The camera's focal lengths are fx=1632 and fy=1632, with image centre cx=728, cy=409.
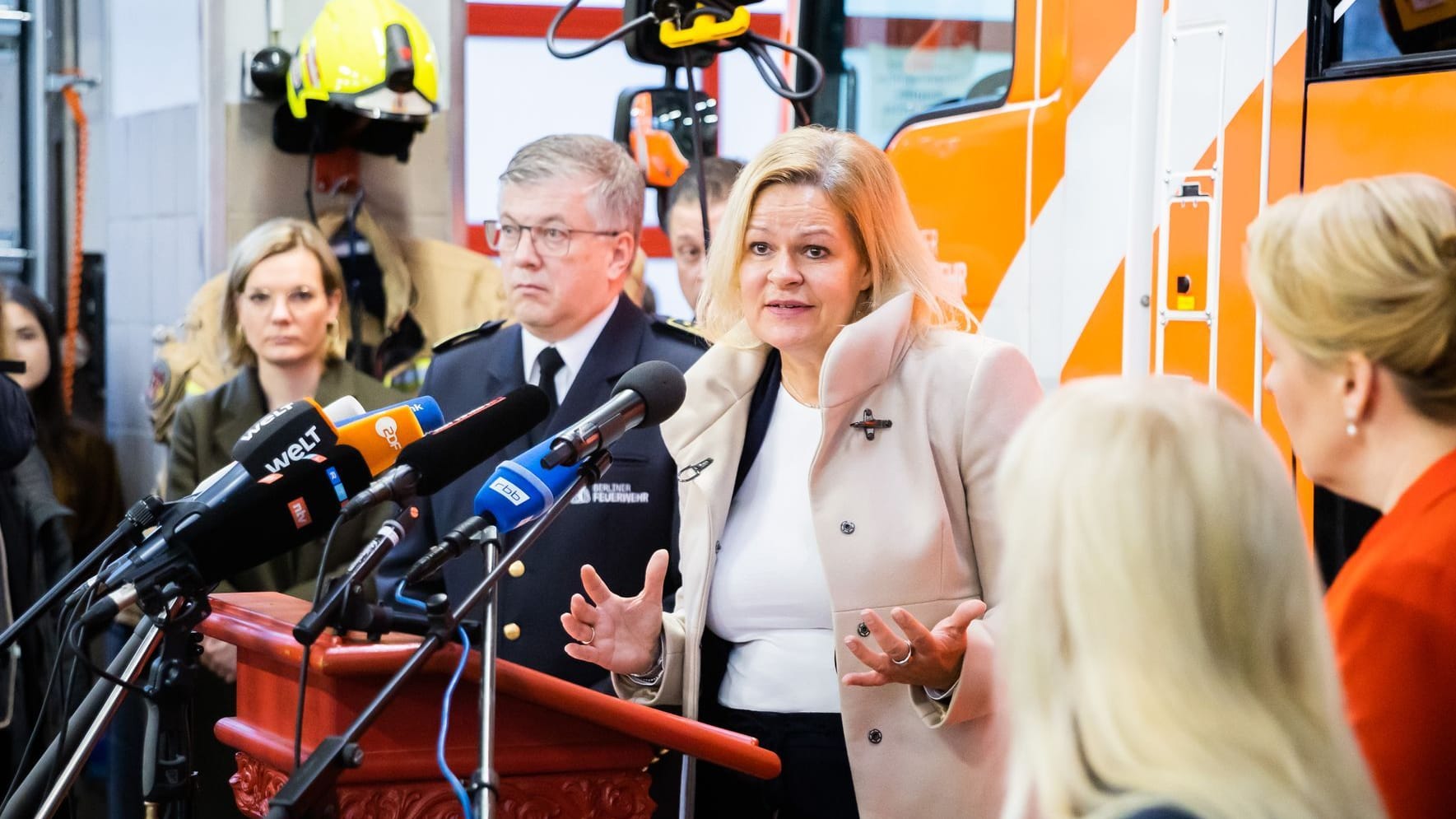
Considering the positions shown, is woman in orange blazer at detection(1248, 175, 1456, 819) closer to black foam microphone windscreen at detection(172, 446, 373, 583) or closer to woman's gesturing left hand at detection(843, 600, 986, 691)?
woman's gesturing left hand at detection(843, 600, 986, 691)

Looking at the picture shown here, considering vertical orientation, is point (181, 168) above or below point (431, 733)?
above

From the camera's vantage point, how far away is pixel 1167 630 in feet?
4.33

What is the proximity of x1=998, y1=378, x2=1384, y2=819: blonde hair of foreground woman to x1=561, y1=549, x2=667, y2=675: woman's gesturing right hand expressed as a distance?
52.0 inches

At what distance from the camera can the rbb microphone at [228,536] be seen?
1.93 meters

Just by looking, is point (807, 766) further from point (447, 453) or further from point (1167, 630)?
point (1167, 630)

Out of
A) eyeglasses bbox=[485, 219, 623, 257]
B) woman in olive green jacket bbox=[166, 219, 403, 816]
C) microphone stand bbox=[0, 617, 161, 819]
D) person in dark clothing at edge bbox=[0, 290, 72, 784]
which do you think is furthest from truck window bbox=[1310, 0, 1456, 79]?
person in dark clothing at edge bbox=[0, 290, 72, 784]

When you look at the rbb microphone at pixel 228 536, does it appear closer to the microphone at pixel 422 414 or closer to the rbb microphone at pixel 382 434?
the rbb microphone at pixel 382 434

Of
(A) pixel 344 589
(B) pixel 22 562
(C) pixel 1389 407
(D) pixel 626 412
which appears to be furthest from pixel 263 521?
(B) pixel 22 562

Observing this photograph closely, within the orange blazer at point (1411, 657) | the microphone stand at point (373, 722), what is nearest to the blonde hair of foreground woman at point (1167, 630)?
the orange blazer at point (1411, 657)

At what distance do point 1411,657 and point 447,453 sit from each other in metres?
1.13

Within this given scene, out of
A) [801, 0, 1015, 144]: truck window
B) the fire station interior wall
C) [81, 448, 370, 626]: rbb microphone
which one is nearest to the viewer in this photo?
[81, 448, 370, 626]: rbb microphone

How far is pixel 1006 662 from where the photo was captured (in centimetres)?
143

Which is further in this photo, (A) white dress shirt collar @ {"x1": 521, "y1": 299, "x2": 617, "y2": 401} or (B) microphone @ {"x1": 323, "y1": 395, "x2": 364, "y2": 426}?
(A) white dress shirt collar @ {"x1": 521, "y1": 299, "x2": 617, "y2": 401}

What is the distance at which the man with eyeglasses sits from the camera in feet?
10.8
